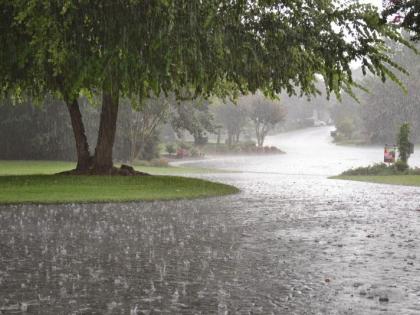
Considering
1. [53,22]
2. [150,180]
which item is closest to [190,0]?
[53,22]

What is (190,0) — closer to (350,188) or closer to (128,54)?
(128,54)

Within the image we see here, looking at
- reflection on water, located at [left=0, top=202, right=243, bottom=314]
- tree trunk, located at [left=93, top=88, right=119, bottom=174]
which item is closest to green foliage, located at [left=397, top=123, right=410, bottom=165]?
tree trunk, located at [left=93, top=88, right=119, bottom=174]

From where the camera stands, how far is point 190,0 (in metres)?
13.1

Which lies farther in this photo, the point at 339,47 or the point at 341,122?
the point at 341,122

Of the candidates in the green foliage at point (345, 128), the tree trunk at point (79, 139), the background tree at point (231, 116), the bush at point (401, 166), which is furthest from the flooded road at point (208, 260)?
the green foliage at point (345, 128)

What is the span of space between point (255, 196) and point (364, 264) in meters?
10.3

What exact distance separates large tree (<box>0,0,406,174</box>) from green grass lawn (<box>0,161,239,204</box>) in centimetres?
325

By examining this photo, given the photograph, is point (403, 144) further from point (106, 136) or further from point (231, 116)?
point (231, 116)

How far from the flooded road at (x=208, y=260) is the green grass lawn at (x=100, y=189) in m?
1.80

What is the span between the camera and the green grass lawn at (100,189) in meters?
17.0

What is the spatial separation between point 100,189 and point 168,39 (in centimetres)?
808

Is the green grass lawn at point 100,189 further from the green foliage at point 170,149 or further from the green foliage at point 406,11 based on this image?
the green foliage at point 170,149

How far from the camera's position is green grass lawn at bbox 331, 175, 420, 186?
26047 mm

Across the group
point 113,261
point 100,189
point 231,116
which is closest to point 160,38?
point 113,261
